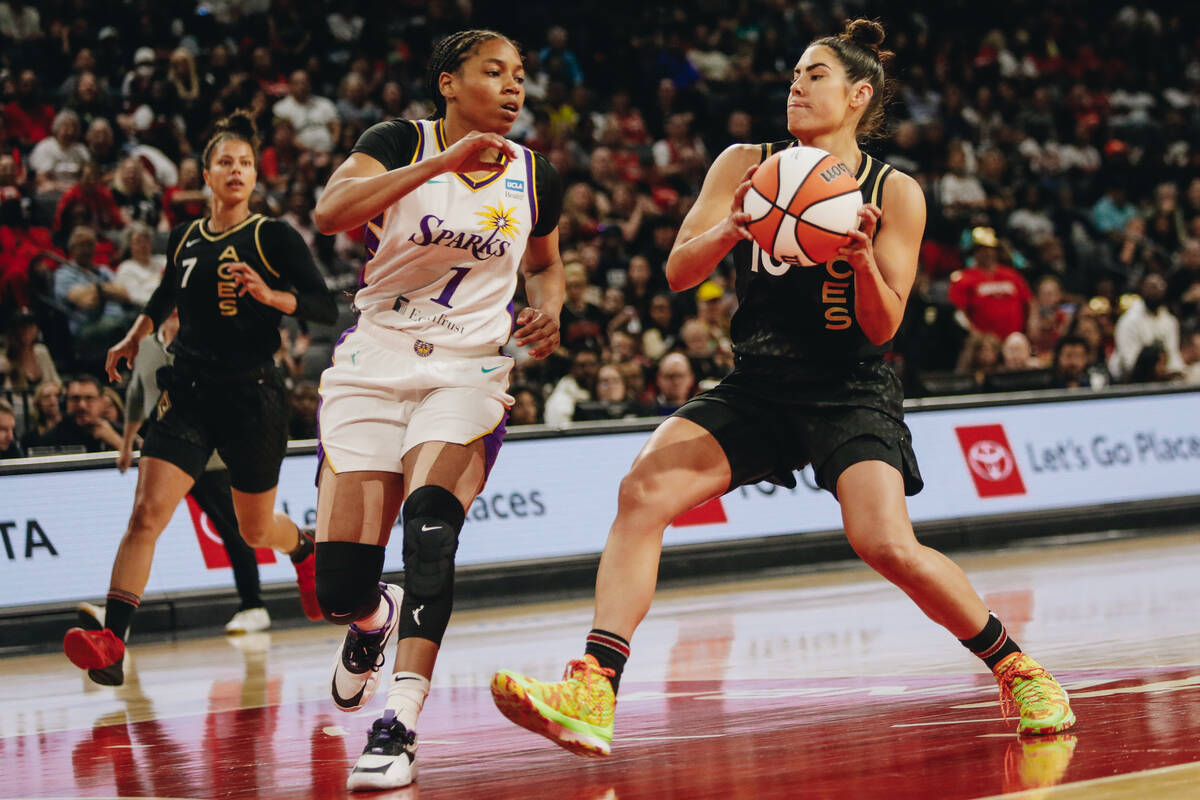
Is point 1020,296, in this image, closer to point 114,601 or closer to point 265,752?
point 114,601

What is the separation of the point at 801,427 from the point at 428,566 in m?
1.14

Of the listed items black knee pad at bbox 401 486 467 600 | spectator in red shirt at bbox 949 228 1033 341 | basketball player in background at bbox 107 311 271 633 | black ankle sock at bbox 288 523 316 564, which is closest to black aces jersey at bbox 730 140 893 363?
black knee pad at bbox 401 486 467 600

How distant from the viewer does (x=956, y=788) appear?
3.47 meters

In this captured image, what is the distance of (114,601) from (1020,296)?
9812 millimetres

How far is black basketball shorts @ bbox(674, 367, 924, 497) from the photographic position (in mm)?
4316

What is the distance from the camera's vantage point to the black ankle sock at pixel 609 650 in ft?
13.2

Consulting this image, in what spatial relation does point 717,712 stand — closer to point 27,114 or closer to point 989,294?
point 989,294

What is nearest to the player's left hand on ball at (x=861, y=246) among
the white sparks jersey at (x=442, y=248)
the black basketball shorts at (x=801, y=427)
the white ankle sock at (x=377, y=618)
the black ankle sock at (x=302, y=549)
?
the black basketball shorts at (x=801, y=427)

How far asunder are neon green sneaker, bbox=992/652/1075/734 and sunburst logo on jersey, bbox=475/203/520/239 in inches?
75.8

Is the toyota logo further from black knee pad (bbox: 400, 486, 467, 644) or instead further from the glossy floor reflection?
black knee pad (bbox: 400, 486, 467, 644)

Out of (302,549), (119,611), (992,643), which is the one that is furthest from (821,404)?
(302,549)

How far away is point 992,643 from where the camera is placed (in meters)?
4.39

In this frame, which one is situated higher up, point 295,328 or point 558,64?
point 558,64

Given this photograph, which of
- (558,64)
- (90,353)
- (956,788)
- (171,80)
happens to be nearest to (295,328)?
(90,353)
